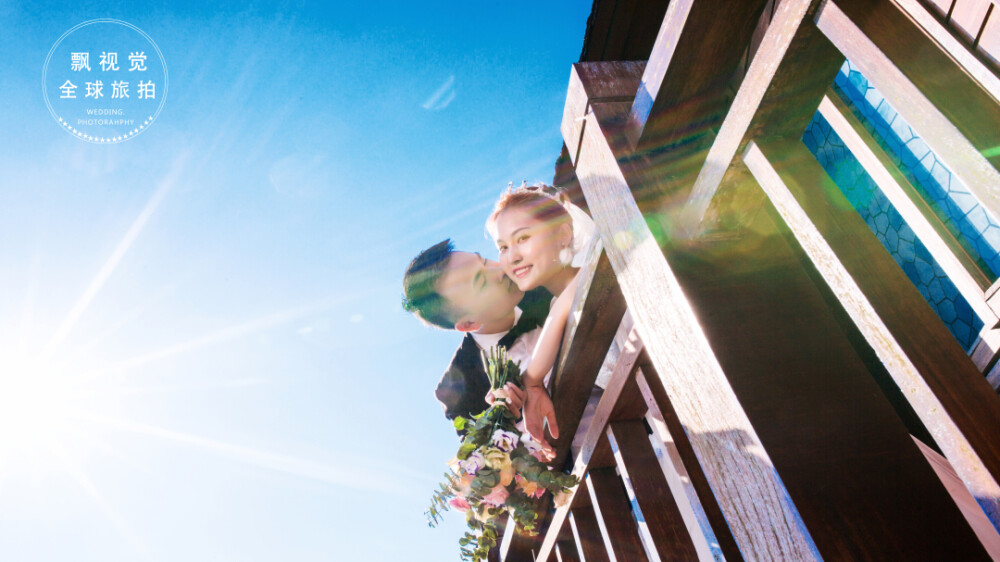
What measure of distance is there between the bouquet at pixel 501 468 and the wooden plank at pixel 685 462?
1.67 ft

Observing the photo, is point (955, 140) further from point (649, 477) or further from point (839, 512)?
point (649, 477)

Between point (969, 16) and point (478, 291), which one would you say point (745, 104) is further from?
point (478, 291)

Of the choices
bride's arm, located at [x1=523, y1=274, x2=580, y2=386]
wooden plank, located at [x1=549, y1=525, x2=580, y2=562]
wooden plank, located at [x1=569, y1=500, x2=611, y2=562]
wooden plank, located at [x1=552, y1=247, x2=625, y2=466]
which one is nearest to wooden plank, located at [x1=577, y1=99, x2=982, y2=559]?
wooden plank, located at [x1=552, y1=247, x2=625, y2=466]

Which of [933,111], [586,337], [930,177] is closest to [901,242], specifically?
[930,177]

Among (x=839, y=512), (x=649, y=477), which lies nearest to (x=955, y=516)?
(x=839, y=512)

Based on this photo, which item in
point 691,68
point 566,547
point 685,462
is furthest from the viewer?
point 566,547

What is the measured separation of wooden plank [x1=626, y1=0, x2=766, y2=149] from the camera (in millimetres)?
935

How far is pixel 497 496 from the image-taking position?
1938 mm

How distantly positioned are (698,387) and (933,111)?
0.49 m

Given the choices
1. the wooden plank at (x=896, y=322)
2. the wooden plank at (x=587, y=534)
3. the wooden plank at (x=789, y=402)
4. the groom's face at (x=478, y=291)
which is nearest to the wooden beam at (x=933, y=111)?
the wooden plank at (x=896, y=322)

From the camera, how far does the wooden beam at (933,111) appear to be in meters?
0.54

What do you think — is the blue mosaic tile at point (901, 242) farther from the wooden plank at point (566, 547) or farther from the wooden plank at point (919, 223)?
the wooden plank at point (566, 547)

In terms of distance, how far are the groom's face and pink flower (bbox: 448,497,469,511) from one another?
1137 mm

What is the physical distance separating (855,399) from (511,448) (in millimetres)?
1328
